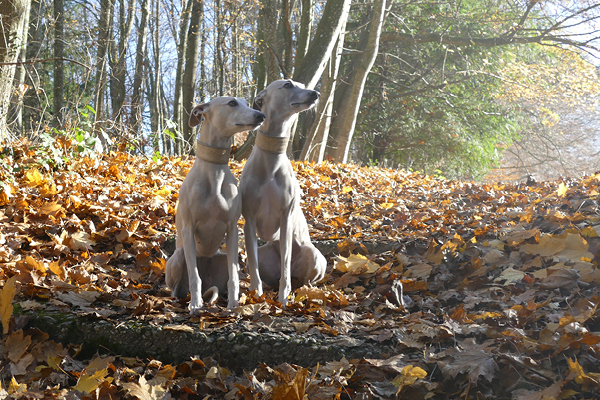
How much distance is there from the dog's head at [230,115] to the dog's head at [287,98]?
271mm

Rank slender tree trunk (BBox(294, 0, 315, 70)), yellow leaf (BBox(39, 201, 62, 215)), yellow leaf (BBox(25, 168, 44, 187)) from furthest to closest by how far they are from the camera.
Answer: slender tree trunk (BBox(294, 0, 315, 70))
yellow leaf (BBox(25, 168, 44, 187))
yellow leaf (BBox(39, 201, 62, 215))

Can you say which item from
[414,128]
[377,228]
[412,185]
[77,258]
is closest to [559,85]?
[414,128]

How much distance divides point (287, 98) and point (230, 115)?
19.6 inches

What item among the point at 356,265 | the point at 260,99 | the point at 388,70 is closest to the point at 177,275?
the point at 260,99

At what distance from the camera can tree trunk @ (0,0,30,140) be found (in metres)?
6.65

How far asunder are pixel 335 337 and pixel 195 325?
0.93 m

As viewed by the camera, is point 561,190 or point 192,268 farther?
point 561,190

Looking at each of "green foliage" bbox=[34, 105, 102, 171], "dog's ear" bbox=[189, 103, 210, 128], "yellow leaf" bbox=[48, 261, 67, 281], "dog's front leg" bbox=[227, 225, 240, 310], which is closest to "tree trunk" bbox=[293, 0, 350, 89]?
"green foliage" bbox=[34, 105, 102, 171]

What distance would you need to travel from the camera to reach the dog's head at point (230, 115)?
3242 millimetres

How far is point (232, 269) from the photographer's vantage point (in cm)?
351

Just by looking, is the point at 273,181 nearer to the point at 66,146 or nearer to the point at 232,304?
the point at 232,304

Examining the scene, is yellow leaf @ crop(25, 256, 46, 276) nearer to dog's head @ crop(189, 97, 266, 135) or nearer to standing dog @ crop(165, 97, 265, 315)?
standing dog @ crop(165, 97, 265, 315)

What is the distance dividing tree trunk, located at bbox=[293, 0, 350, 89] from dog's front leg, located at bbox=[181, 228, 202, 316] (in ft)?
21.4

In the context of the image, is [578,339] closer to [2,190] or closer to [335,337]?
[335,337]
